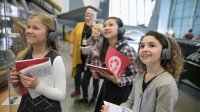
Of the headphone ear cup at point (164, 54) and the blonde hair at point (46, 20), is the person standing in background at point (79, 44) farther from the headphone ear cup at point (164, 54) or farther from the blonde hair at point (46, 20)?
the headphone ear cup at point (164, 54)

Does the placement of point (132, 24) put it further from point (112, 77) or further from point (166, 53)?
point (166, 53)

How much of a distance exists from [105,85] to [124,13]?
48.2 ft

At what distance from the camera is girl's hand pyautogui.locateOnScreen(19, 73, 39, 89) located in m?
1.26


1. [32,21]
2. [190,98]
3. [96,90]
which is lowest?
[190,98]

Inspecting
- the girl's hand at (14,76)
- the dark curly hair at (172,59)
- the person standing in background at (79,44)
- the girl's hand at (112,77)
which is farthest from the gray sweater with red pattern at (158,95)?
the person standing in background at (79,44)

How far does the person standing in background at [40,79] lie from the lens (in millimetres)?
1324

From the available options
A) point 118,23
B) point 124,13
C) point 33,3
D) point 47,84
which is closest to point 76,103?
point 118,23

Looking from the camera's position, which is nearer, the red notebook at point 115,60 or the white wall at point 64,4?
the red notebook at point 115,60

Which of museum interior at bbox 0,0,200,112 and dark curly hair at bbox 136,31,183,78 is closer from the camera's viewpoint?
dark curly hair at bbox 136,31,183,78

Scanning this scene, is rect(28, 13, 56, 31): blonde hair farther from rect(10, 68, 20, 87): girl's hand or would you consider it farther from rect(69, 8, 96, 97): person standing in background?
rect(69, 8, 96, 97): person standing in background

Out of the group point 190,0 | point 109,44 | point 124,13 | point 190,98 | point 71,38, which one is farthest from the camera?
point 124,13

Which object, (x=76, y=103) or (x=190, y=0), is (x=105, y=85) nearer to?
(x=76, y=103)

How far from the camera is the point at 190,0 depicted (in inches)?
502

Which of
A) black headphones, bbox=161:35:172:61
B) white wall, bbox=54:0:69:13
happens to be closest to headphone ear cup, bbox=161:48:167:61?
black headphones, bbox=161:35:172:61
